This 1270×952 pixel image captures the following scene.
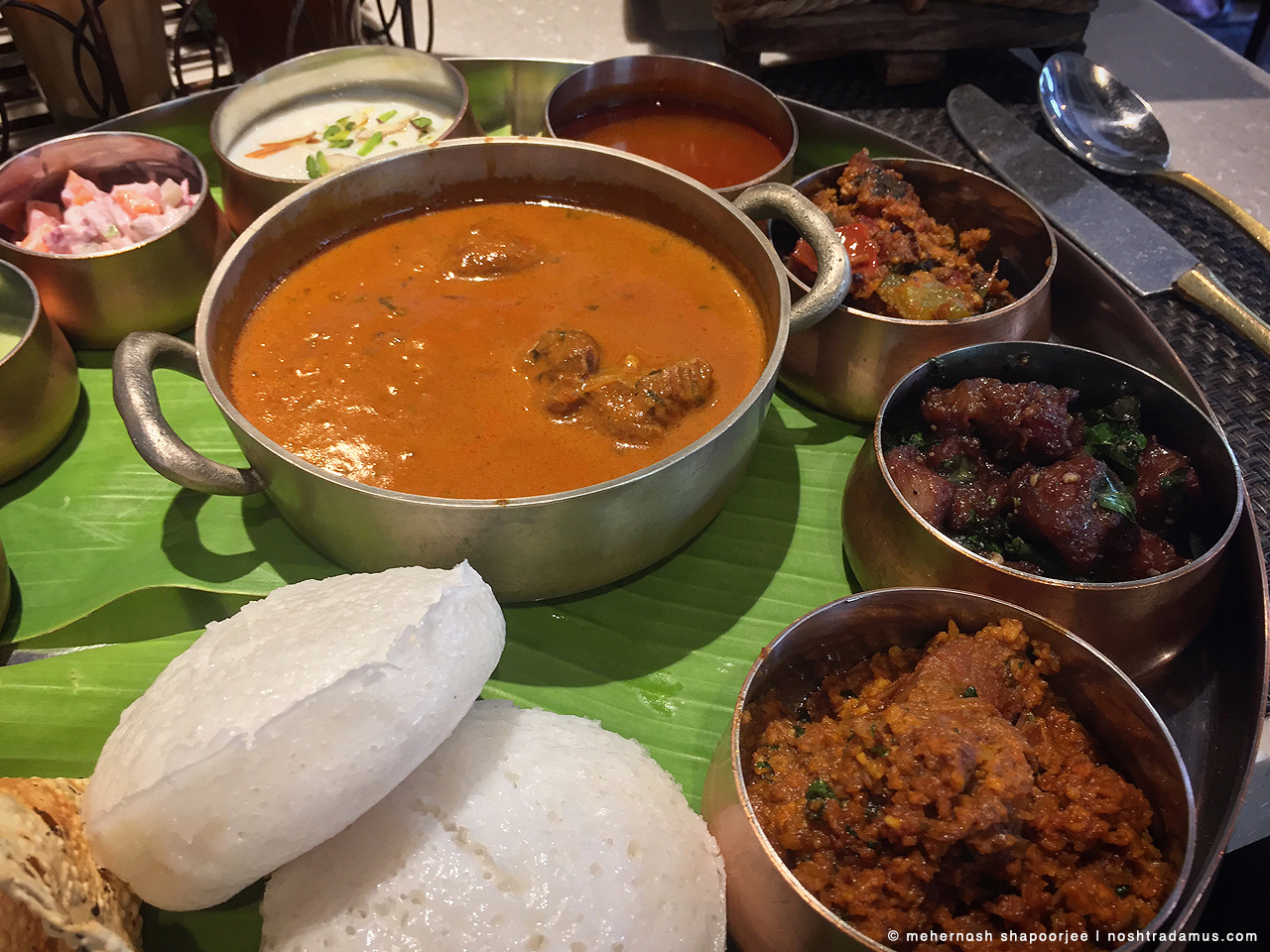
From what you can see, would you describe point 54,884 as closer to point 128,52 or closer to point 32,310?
point 32,310

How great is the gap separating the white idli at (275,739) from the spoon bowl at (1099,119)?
2.97 meters

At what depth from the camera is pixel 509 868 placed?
54.2 inches

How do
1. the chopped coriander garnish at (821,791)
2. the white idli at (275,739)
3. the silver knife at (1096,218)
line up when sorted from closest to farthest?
the white idli at (275,739) < the chopped coriander garnish at (821,791) < the silver knife at (1096,218)

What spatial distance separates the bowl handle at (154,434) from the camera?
174 centimetres

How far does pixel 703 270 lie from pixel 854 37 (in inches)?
60.0

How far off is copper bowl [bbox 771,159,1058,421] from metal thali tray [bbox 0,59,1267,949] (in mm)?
134

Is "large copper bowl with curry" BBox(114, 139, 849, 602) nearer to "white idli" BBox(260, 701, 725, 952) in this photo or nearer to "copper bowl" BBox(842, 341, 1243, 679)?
"copper bowl" BBox(842, 341, 1243, 679)

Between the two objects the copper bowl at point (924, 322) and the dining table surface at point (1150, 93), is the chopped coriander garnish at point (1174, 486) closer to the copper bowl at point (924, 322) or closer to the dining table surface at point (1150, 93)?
the dining table surface at point (1150, 93)

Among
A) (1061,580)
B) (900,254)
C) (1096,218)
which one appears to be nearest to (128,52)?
(900,254)

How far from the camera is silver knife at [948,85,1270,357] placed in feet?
8.09

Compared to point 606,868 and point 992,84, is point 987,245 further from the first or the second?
point 606,868

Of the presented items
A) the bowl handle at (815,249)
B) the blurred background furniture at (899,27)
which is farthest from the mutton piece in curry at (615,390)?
the blurred background furniture at (899,27)

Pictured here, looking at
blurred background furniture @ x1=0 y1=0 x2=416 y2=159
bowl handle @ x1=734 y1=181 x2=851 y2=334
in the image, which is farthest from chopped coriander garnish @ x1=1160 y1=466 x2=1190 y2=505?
blurred background furniture @ x1=0 y1=0 x2=416 y2=159

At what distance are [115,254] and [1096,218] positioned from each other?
2.95 m
